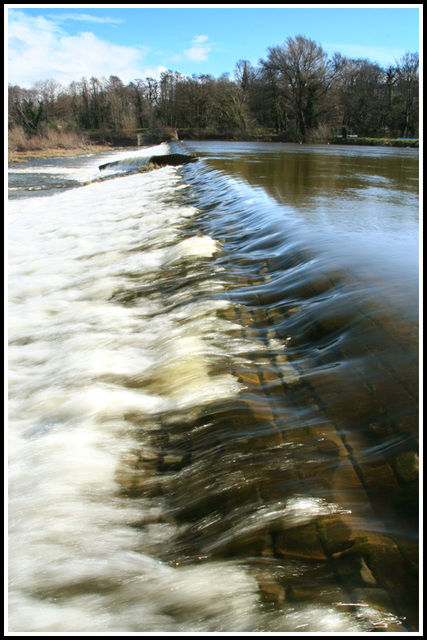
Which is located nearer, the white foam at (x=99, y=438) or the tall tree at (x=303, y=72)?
the white foam at (x=99, y=438)

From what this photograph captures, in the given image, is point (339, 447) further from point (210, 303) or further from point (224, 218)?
point (224, 218)

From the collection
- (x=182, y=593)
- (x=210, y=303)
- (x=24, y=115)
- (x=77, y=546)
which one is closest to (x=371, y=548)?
(x=182, y=593)

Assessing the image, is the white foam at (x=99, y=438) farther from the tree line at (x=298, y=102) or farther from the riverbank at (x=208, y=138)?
the tree line at (x=298, y=102)

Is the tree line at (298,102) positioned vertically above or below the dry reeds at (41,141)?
above

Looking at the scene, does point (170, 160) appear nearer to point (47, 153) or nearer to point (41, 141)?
point (47, 153)

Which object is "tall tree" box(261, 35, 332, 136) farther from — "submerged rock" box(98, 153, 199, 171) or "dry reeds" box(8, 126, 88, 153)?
"submerged rock" box(98, 153, 199, 171)

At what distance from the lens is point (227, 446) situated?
1724mm

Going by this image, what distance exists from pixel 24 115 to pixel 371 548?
51.2 metres

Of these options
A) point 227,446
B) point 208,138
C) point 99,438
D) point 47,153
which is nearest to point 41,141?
point 47,153

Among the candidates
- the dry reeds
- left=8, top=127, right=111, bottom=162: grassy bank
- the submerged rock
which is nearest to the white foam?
the submerged rock

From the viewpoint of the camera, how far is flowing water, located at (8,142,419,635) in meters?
1.22

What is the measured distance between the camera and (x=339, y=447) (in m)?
1.60

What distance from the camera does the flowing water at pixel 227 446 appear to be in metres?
1.22

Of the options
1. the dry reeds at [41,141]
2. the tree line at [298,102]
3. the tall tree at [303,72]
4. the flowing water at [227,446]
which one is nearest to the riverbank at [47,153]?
the dry reeds at [41,141]
